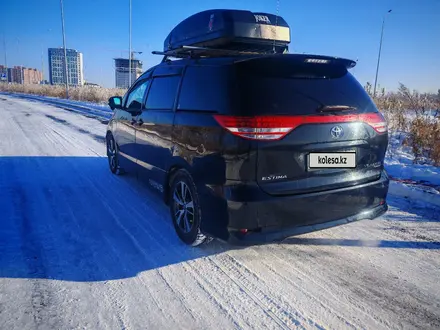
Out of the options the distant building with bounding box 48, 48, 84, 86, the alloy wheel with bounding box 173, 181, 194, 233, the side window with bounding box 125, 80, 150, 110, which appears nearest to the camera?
the alloy wheel with bounding box 173, 181, 194, 233

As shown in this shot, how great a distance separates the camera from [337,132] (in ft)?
8.57

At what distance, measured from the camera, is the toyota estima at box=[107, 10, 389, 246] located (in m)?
2.40

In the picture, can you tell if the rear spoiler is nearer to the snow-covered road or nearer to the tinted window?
the tinted window

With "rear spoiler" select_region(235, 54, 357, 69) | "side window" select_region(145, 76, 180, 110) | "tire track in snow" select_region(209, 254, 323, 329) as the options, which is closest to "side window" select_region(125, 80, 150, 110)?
"side window" select_region(145, 76, 180, 110)

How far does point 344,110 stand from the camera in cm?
269

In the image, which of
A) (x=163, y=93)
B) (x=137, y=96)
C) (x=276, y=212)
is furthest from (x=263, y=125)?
(x=137, y=96)

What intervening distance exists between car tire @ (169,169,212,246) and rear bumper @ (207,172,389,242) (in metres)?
0.37

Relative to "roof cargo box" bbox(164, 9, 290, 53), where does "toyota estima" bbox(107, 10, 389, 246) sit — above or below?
below

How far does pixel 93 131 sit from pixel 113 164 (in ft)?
17.4

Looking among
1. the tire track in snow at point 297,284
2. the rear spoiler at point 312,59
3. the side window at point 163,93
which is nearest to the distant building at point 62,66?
the side window at point 163,93

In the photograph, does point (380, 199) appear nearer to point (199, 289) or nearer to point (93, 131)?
point (199, 289)

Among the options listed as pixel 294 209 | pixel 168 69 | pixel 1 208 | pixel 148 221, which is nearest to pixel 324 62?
pixel 294 209

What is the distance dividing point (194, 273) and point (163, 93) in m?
2.18

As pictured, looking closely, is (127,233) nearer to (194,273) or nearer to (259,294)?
(194,273)
